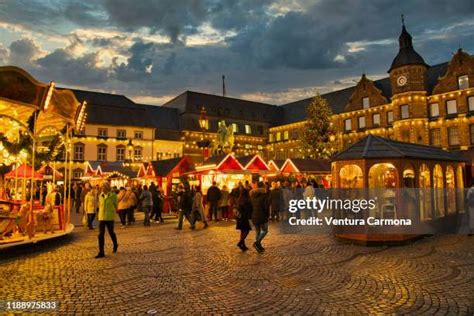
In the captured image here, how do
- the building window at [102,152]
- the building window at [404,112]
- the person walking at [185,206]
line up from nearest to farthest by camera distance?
the person walking at [185,206], the building window at [404,112], the building window at [102,152]

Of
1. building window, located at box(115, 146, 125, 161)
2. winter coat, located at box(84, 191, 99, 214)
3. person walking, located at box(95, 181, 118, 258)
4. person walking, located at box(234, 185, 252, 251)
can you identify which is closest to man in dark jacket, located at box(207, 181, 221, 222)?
winter coat, located at box(84, 191, 99, 214)

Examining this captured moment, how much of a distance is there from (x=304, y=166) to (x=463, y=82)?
85.1 feet

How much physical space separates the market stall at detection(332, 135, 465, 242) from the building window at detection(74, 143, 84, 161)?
4523cm

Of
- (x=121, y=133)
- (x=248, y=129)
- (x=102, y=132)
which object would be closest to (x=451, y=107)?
(x=248, y=129)

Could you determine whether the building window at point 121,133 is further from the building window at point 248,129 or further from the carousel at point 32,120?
the carousel at point 32,120

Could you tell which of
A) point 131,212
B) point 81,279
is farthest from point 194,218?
point 81,279

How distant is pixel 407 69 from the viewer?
136ft

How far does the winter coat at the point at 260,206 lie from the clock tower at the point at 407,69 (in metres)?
38.4

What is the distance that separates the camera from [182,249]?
33.9 ft

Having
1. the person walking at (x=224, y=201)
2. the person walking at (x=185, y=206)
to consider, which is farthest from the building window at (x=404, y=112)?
the person walking at (x=185, y=206)

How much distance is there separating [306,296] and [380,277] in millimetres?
2056

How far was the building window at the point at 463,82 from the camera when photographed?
1537 inches

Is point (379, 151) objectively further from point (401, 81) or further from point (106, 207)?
point (401, 81)

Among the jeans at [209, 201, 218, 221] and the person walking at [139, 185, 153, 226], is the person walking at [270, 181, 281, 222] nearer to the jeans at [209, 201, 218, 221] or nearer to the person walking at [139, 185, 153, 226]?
the jeans at [209, 201, 218, 221]
